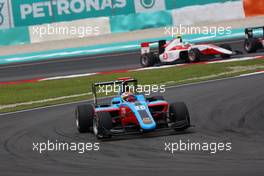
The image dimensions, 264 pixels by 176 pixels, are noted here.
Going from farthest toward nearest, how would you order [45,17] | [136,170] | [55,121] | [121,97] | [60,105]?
1. [45,17]
2. [60,105]
3. [55,121]
4. [121,97]
5. [136,170]

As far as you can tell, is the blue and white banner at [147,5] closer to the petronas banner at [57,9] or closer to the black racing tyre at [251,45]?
the petronas banner at [57,9]

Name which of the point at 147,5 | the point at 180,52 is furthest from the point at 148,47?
the point at 147,5

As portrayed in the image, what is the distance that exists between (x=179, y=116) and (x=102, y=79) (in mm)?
10529

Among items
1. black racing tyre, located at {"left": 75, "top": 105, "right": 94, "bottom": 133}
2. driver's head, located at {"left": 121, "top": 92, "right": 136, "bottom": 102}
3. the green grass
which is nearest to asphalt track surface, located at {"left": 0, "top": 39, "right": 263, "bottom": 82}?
the green grass

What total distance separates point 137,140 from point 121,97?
52.4 inches

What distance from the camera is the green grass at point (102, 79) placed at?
20.1 meters

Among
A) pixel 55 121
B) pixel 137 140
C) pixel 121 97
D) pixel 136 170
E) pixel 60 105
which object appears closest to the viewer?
pixel 136 170

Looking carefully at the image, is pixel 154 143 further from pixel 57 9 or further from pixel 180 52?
pixel 57 9

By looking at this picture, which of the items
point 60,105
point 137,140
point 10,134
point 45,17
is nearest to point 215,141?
point 137,140

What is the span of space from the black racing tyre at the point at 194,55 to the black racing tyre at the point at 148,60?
4.12 ft

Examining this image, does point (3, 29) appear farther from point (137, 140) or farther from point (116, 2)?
point (137, 140)

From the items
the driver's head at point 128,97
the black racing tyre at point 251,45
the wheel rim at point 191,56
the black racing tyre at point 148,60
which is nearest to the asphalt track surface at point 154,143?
the driver's head at point 128,97

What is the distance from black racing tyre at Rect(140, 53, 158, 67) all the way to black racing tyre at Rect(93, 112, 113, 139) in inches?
524

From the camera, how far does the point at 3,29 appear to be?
32.5m
